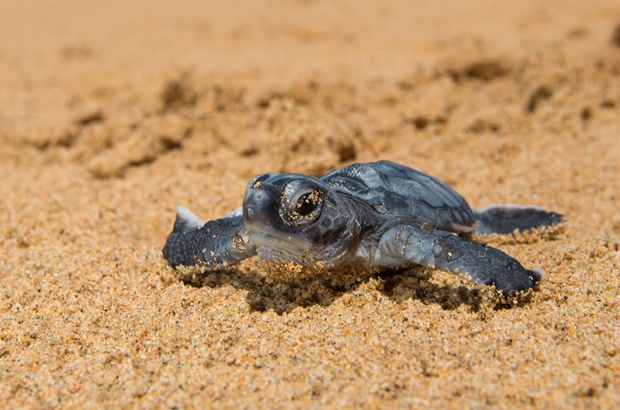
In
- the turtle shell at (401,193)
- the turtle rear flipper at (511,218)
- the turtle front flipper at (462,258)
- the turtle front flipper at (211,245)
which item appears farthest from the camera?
the turtle rear flipper at (511,218)

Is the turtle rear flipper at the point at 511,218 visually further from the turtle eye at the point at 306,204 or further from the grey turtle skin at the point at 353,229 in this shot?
the turtle eye at the point at 306,204

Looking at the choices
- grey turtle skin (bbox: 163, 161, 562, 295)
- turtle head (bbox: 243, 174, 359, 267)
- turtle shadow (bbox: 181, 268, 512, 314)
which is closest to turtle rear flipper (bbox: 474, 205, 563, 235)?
grey turtle skin (bbox: 163, 161, 562, 295)

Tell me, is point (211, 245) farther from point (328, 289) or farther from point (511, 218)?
point (511, 218)

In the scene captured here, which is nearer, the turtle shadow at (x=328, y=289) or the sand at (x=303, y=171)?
the sand at (x=303, y=171)

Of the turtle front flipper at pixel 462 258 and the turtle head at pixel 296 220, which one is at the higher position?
the turtle head at pixel 296 220

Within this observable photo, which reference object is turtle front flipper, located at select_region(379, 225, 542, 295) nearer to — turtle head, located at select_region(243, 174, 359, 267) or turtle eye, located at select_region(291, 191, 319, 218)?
turtle head, located at select_region(243, 174, 359, 267)

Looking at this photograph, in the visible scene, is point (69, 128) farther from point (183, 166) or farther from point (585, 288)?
point (585, 288)

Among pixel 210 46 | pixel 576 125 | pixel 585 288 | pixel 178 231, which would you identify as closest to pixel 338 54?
pixel 210 46

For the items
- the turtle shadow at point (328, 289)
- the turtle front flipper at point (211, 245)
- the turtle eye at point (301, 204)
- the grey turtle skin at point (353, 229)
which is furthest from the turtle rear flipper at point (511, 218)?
the turtle front flipper at point (211, 245)
